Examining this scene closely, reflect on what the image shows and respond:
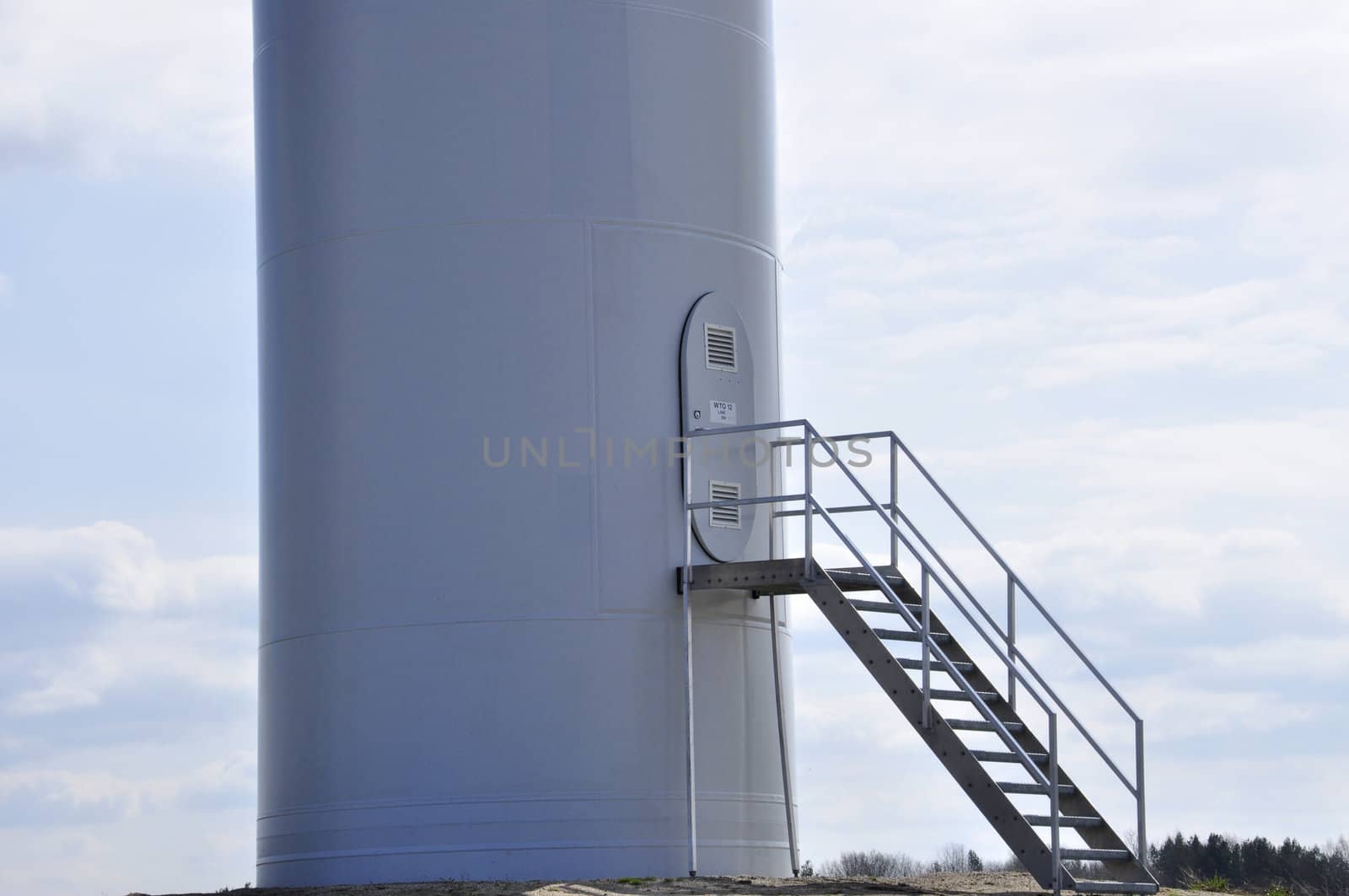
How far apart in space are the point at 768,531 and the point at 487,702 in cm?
308

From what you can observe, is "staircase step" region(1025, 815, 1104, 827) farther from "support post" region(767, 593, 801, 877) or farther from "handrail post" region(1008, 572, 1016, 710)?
"support post" region(767, 593, 801, 877)

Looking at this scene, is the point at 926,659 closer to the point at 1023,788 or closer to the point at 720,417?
the point at 1023,788

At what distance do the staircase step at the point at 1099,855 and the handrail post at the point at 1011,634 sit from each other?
1.40 metres

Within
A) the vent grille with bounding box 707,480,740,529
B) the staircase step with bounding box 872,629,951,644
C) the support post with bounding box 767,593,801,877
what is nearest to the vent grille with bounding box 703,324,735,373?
the vent grille with bounding box 707,480,740,529

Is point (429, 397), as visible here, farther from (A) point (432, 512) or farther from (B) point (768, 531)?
(B) point (768, 531)

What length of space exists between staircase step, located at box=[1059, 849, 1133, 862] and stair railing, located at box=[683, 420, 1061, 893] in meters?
0.22

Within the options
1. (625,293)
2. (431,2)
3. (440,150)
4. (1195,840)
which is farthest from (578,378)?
(1195,840)

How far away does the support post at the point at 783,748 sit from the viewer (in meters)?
15.6

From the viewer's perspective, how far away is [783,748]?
15.7 metres

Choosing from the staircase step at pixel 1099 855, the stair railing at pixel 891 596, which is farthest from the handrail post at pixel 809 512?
the staircase step at pixel 1099 855

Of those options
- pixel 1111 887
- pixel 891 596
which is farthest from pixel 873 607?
pixel 1111 887

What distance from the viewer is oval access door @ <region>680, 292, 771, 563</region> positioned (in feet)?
50.0

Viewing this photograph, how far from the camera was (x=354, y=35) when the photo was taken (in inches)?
606

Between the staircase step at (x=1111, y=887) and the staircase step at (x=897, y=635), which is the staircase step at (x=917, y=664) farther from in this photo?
the staircase step at (x=1111, y=887)
